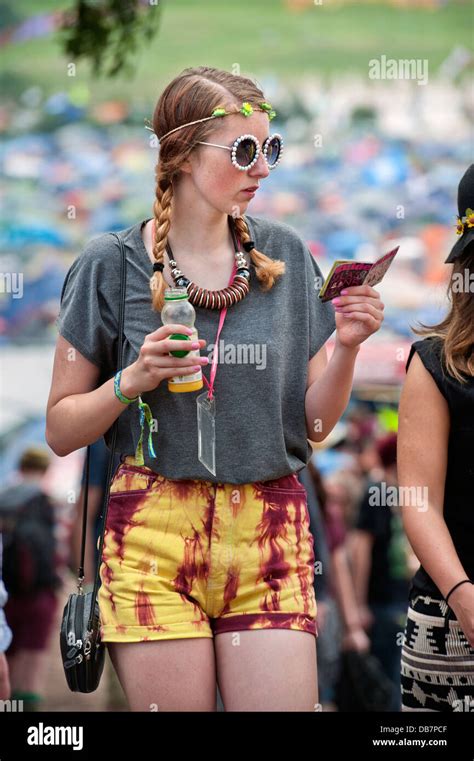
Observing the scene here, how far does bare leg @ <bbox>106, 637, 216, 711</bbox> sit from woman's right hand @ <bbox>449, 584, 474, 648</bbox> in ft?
2.04

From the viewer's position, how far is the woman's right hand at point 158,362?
2.75 metres

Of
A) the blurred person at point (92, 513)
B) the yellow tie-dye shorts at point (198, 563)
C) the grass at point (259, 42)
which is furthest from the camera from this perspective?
the grass at point (259, 42)

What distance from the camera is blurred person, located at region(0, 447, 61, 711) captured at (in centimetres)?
654

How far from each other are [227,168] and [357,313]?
498 mm

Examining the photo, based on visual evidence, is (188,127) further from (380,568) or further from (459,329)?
(380,568)

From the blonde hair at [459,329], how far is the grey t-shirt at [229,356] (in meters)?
0.32

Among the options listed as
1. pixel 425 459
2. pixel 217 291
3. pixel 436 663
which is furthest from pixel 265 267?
pixel 436 663

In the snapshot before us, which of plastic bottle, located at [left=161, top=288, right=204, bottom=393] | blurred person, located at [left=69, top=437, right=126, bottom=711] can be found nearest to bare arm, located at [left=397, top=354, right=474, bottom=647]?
plastic bottle, located at [left=161, top=288, right=204, bottom=393]

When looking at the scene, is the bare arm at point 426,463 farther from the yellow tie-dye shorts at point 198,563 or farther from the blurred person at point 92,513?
the blurred person at point 92,513

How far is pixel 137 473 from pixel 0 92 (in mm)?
6753

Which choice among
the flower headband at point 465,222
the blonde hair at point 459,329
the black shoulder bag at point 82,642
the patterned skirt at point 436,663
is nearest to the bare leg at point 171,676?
the black shoulder bag at point 82,642
